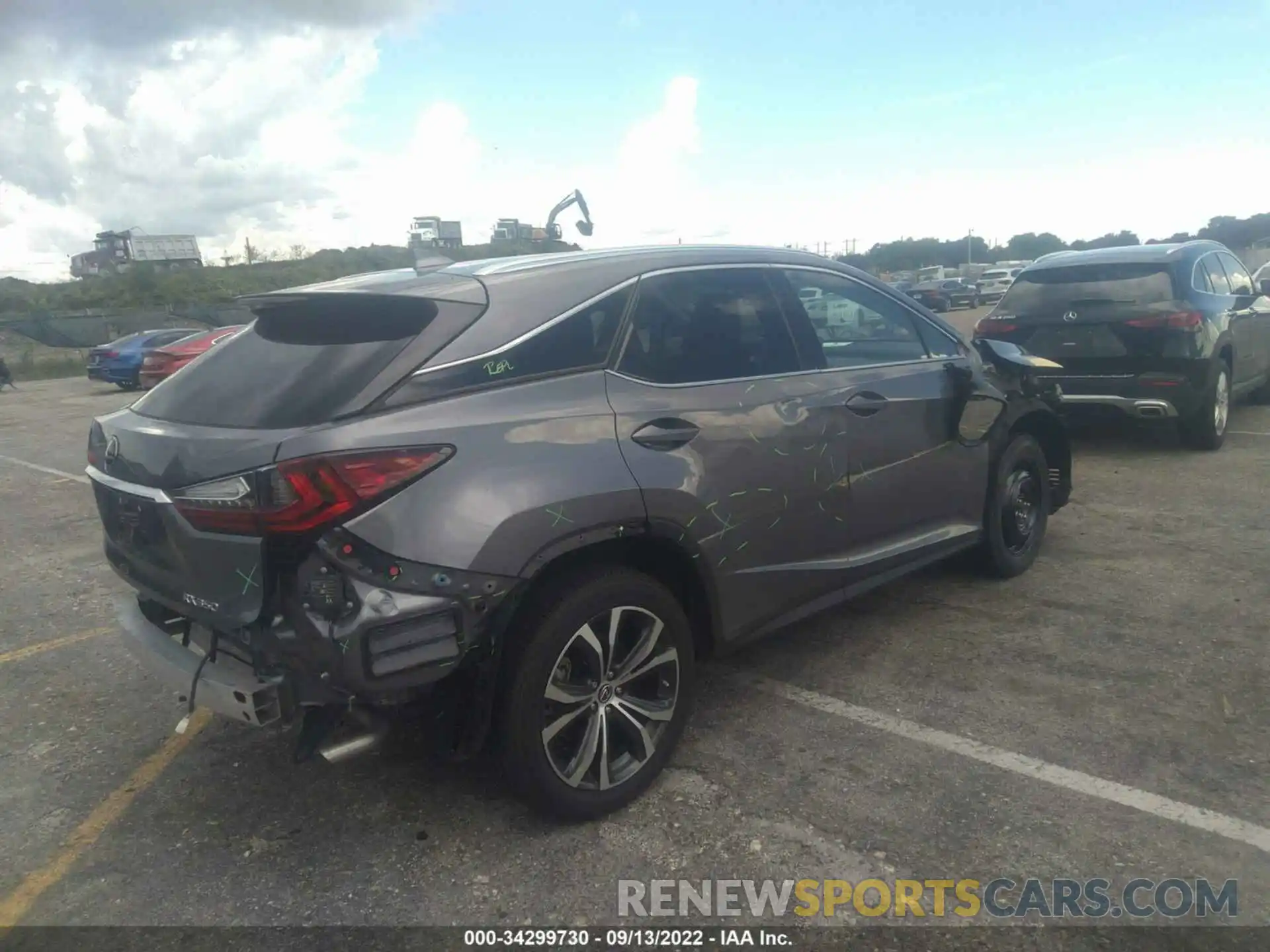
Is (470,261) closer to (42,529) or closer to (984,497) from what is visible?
(984,497)

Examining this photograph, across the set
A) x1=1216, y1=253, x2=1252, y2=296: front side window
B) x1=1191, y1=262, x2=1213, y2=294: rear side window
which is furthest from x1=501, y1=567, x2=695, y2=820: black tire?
x1=1216, y1=253, x2=1252, y2=296: front side window

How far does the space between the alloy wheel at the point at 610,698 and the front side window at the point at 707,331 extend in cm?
85

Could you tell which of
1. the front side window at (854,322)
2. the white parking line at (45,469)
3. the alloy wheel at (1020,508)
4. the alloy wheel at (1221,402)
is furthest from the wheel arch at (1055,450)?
the white parking line at (45,469)

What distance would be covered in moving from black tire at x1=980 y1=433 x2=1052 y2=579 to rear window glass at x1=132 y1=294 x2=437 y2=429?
3.19 metres

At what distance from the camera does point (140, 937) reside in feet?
8.38

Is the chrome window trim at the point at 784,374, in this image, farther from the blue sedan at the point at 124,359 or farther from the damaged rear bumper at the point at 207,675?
the blue sedan at the point at 124,359

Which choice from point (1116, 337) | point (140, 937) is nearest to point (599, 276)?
point (140, 937)

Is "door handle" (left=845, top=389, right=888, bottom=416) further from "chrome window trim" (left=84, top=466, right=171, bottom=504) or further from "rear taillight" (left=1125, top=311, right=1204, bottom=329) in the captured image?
"rear taillight" (left=1125, top=311, right=1204, bottom=329)

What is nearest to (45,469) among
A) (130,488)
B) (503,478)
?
(130,488)

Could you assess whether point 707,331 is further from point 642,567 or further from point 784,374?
point 642,567

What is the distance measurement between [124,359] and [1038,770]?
21.6 meters

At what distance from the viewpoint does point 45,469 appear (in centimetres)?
1000

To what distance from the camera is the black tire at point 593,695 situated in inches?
108

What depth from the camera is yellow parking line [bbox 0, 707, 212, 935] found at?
2725 millimetres
